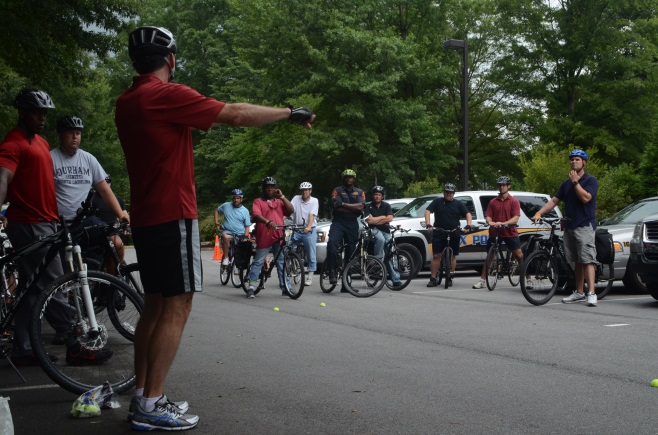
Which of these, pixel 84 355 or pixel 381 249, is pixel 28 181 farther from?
pixel 381 249

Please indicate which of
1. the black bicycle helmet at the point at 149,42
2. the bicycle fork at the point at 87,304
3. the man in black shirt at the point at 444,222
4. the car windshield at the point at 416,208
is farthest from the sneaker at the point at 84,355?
the car windshield at the point at 416,208

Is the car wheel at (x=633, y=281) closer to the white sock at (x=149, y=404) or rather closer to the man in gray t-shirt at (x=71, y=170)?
the man in gray t-shirt at (x=71, y=170)

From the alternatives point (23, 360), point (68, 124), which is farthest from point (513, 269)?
point (23, 360)

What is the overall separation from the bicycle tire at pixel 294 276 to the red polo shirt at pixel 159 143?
883cm

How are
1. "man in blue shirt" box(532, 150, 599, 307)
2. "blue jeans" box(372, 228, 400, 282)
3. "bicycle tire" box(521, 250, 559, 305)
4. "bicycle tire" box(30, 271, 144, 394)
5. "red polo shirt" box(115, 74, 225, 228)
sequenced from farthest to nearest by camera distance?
"blue jeans" box(372, 228, 400, 282) → "bicycle tire" box(521, 250, 559, 305) → "man in blue shirt" box(532, 150, 599, 307) → "bicycle tire" box(30, 271, 144, 394) → "red polo shirt" box(115, 74, 225, 228)

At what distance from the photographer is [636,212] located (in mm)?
14789

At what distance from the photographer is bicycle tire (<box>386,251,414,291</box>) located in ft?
50.8

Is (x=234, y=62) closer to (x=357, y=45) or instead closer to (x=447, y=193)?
(x=357, y=45)

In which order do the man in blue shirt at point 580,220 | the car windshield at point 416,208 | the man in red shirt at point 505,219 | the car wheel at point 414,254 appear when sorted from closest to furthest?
the man in blue shirt at point 580,220 < the man in red shirt at point 505,219 < the car wheel at point 414,254 < the car windshield at point 416,208

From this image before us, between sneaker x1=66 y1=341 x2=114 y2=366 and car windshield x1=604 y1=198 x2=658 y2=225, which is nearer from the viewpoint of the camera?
sneaker x1=66 y1=341 x2=114 y2=366

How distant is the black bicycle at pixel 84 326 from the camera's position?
566 centimetres

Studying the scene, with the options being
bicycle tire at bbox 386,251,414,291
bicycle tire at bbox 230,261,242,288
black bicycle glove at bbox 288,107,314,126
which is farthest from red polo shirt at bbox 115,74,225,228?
bicycle tire at bbox 230,261,242,288

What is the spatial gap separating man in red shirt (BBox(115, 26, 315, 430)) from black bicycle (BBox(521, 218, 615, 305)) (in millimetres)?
8160

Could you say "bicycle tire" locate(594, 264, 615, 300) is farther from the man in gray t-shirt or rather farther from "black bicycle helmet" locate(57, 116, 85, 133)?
"black bicycle helmet" locate(57, 116, 85, 133)
